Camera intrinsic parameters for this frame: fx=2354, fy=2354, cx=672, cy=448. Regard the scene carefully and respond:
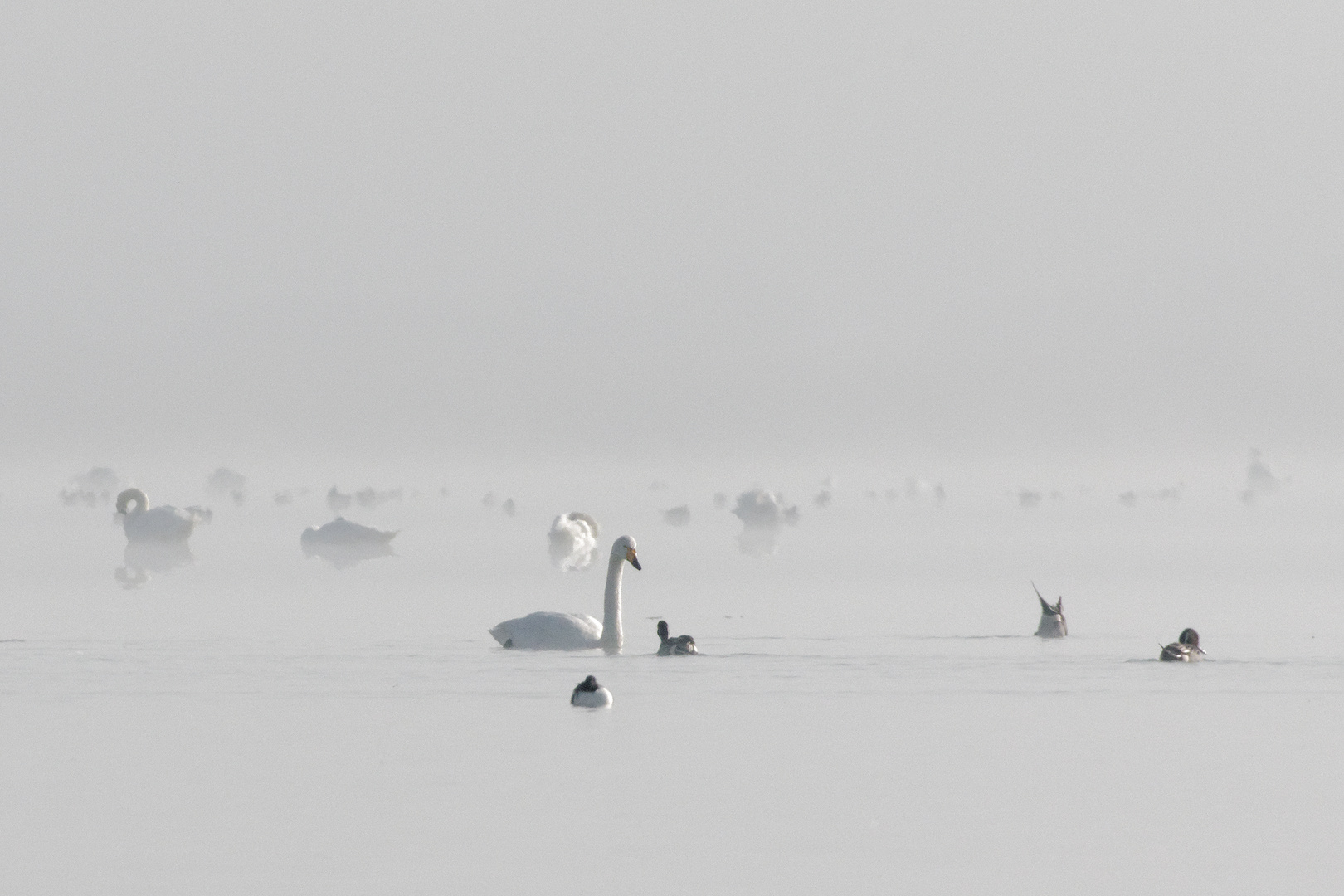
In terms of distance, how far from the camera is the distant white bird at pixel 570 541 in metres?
46.7

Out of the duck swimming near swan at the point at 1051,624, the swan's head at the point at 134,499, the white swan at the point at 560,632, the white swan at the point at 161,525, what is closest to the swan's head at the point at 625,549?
the white swan at the point at 560,632

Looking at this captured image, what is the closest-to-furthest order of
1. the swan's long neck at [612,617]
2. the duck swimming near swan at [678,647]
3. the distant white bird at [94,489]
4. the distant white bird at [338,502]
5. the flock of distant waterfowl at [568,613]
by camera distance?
the flock of distant waterfowl at [568,613] → the duck swimming near swan at [678,647] → the swan's long neck at [612,617] → the distant white bird at [338,502] → the distant white bird at [94,489]

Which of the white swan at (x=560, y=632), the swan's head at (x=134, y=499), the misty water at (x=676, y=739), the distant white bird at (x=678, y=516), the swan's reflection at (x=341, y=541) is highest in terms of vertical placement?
the distant white bird at (x=678, y=516)

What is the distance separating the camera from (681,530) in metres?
64.8

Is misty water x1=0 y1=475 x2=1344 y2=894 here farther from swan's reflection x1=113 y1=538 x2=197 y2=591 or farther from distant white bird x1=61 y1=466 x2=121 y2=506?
distant white bird x1=61 y1=466 x2=121 y2=506

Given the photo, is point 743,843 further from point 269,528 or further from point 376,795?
point 269,528

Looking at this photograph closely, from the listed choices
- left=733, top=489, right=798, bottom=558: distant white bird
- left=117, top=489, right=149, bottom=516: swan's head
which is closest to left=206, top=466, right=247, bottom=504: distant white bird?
left=733, top=489, right=798, bottom=558: distant white bird

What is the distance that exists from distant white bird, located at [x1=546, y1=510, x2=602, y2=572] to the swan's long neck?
61.9 feet

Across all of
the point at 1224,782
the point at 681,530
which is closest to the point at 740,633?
the point at 1224,782

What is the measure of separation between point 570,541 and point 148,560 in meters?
8.33

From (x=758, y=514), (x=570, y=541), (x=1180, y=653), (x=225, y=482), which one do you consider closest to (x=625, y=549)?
(x=1180, y=653)

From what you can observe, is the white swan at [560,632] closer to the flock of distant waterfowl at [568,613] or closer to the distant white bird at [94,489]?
the flock of distant waterfowl at [568,613]

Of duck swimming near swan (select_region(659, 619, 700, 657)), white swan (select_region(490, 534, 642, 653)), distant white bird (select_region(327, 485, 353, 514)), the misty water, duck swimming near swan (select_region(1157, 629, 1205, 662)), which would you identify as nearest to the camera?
the misty water

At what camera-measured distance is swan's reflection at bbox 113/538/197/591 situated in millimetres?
40250
